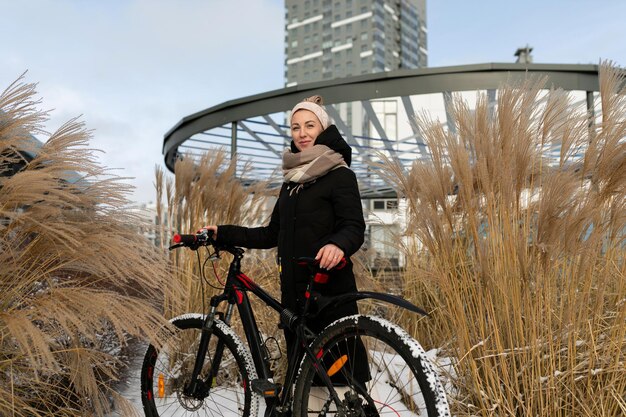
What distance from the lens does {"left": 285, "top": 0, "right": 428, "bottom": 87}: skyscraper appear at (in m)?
79.2

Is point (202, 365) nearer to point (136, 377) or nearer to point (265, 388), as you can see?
point (265, 388)

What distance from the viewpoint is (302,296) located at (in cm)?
218

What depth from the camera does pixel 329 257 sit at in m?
1.93

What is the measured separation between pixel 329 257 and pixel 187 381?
3.51ft

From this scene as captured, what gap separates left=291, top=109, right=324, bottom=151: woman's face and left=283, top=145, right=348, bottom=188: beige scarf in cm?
13

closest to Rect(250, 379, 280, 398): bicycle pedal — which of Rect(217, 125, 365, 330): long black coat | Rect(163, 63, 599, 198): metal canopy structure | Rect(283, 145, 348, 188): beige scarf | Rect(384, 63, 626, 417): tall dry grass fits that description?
Rect(217, 125, 365, 330): long black coat

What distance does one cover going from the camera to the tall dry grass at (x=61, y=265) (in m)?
1.89

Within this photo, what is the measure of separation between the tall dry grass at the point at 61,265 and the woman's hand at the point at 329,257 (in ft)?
2.14

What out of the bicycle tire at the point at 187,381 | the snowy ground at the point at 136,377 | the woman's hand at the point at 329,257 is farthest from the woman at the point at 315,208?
the snowy ground at the point at 136,377

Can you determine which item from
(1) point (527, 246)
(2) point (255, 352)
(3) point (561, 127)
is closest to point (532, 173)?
(3) point (561, 127)

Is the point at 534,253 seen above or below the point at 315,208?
below

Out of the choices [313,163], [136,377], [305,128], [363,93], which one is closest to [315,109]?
[305,128]

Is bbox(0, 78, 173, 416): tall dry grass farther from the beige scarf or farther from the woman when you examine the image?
the beige scarf

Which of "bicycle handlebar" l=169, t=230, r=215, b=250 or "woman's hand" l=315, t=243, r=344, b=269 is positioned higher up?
"bicycle handlebar" l=169, t=230, r=215, b=250
